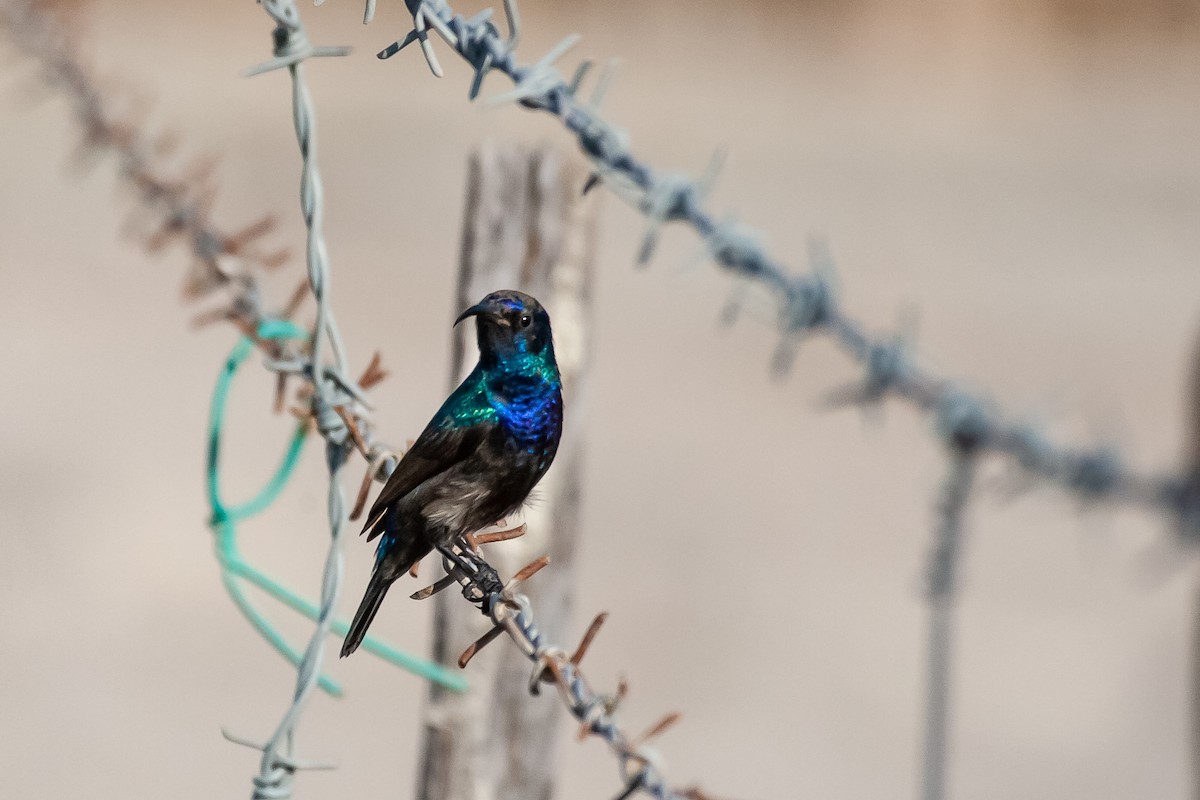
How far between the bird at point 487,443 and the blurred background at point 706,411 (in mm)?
774

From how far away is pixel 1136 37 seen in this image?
13.9 meters

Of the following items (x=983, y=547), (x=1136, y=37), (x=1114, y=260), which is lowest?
(x=983, y=547)

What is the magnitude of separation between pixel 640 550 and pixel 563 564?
3.96m

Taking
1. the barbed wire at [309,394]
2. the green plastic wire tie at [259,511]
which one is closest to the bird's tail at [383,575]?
the barbed wire at [309,394]

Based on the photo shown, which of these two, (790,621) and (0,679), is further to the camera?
(790,621)

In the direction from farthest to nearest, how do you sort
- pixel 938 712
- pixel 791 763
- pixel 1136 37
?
pixel 1136 37 < pixel 791 763 < pixel 938 712

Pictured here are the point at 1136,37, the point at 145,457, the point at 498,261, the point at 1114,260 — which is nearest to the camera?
the point at 498,261

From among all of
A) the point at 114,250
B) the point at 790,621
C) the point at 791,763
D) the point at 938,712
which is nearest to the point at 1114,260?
the point at 790,621

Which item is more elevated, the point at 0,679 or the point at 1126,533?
the point at 1126,533

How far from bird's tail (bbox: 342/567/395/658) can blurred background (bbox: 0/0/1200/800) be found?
88cm

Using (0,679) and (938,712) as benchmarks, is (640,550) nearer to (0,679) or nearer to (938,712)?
(0,679)

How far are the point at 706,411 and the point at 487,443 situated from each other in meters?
6.30

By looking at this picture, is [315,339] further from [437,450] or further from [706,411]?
[706,411]

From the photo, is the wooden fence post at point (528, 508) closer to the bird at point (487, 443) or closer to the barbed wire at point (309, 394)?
the barbed wire at point (309, 394)
